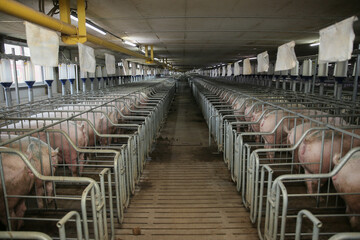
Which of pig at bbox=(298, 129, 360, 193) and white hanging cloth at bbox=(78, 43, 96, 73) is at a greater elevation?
white hanging cloth at bbox=(78, 43, 96, 73)

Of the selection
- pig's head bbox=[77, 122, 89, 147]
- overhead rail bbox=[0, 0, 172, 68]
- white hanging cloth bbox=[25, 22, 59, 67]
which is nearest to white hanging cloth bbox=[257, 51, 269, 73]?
overhead rail bbox=[0, 0, 172, 68]

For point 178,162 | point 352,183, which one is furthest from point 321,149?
point 178,162

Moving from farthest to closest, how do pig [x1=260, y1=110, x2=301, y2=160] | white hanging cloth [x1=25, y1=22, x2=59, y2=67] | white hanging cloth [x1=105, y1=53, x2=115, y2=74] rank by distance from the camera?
white hanging cloth [x1=105, y1=53, x2=115, y2=74] → pig [x1=260, y1=110, x2=301, y2=160] → white hanging cloth [x1=25, y1=22, x2=59, y2=67]

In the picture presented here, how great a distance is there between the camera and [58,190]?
4.54m

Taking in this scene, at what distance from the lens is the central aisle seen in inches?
137

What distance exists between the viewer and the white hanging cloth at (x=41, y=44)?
150 inches

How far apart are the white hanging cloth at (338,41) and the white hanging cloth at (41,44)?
4769mm

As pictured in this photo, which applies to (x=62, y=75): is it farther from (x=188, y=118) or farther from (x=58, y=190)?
(x=58, y=190)

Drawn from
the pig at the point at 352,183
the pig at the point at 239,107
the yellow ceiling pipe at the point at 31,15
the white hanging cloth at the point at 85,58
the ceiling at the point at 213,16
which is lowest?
the pig at the point at 352,183

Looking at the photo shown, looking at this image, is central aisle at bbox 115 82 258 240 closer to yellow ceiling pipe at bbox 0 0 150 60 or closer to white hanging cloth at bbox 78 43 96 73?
white hanging cloth at bbox 78 43 96 73

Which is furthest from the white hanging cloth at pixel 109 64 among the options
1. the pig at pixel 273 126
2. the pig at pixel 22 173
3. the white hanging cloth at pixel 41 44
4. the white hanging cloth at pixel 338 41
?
the white hanging cloth at pixel 338 41

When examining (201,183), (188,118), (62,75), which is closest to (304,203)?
(201,183)

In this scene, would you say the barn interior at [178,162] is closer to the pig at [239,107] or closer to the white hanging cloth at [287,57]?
the white hanging cloth at [287,57]

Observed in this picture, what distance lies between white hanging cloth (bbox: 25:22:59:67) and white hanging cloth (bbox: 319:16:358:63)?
477cm
